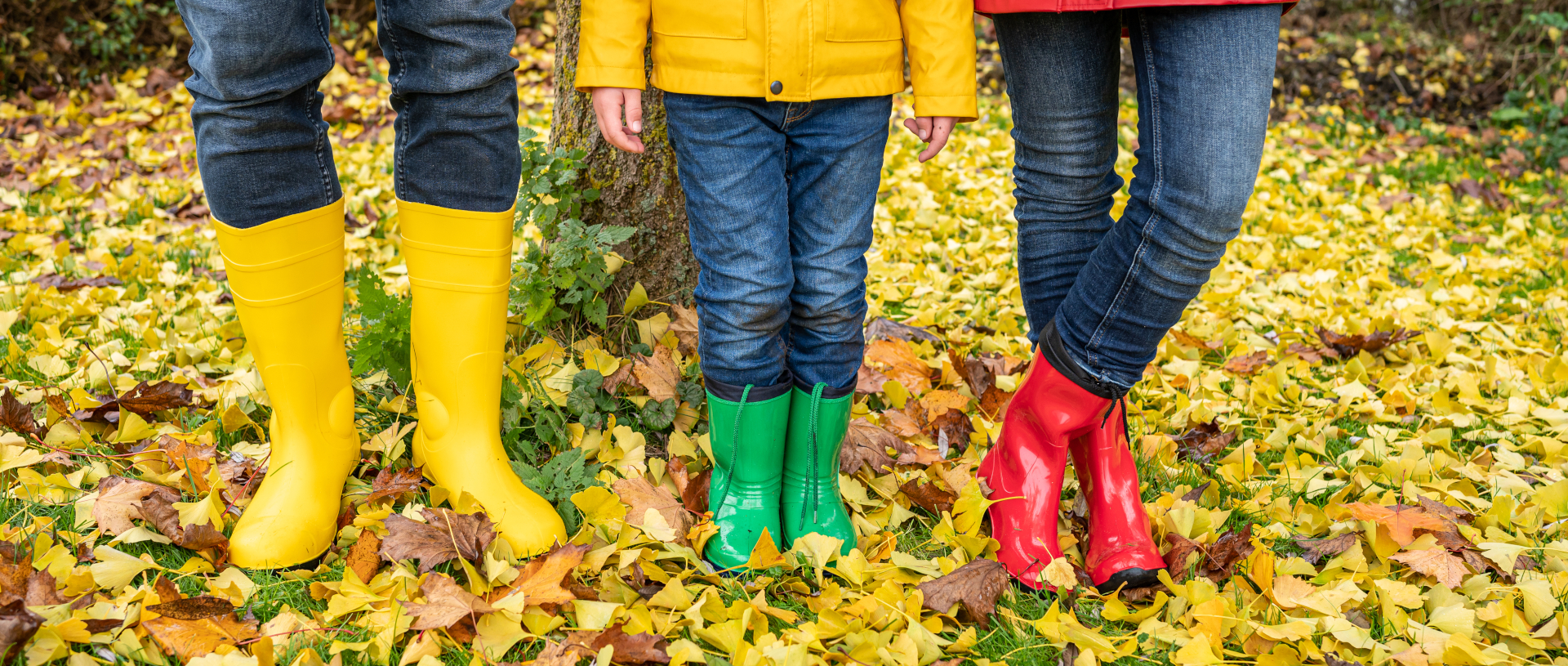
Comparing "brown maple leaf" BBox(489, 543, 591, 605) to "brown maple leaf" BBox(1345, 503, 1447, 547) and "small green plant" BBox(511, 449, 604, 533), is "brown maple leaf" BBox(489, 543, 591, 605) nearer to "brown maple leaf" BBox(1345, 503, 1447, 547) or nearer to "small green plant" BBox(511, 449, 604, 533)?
"small green plant" BBox(511, 449, 604, 533)

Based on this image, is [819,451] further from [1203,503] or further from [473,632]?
[1203,503]

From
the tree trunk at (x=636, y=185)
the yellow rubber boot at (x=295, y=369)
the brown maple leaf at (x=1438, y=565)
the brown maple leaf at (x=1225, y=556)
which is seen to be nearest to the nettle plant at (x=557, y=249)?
the tree trunk at (x=636, y=185)

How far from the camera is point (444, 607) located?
52.0 inches

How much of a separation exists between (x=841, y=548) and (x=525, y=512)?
20.0 inches

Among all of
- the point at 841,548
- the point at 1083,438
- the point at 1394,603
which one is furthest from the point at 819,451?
the point at 1394,603

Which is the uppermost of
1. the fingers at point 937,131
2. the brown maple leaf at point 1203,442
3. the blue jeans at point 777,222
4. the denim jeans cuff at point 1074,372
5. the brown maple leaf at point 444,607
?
the fingers at point 937,131

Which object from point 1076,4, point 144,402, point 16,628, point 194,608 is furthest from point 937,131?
point 144,402

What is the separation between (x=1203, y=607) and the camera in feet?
4.56

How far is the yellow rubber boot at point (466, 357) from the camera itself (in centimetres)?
152

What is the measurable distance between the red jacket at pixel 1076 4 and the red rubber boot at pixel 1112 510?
0.62 metres

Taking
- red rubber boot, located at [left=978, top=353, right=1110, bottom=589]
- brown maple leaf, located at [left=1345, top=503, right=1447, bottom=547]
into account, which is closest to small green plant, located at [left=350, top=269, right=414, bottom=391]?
red rubber boot, located at [left=978, top=353, right=1110, bottom=589]

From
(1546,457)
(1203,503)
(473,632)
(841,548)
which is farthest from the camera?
(1546,457)

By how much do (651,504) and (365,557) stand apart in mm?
435

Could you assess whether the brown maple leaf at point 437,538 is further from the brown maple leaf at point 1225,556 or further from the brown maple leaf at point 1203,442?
the brown maple leaf at point 1203,442
